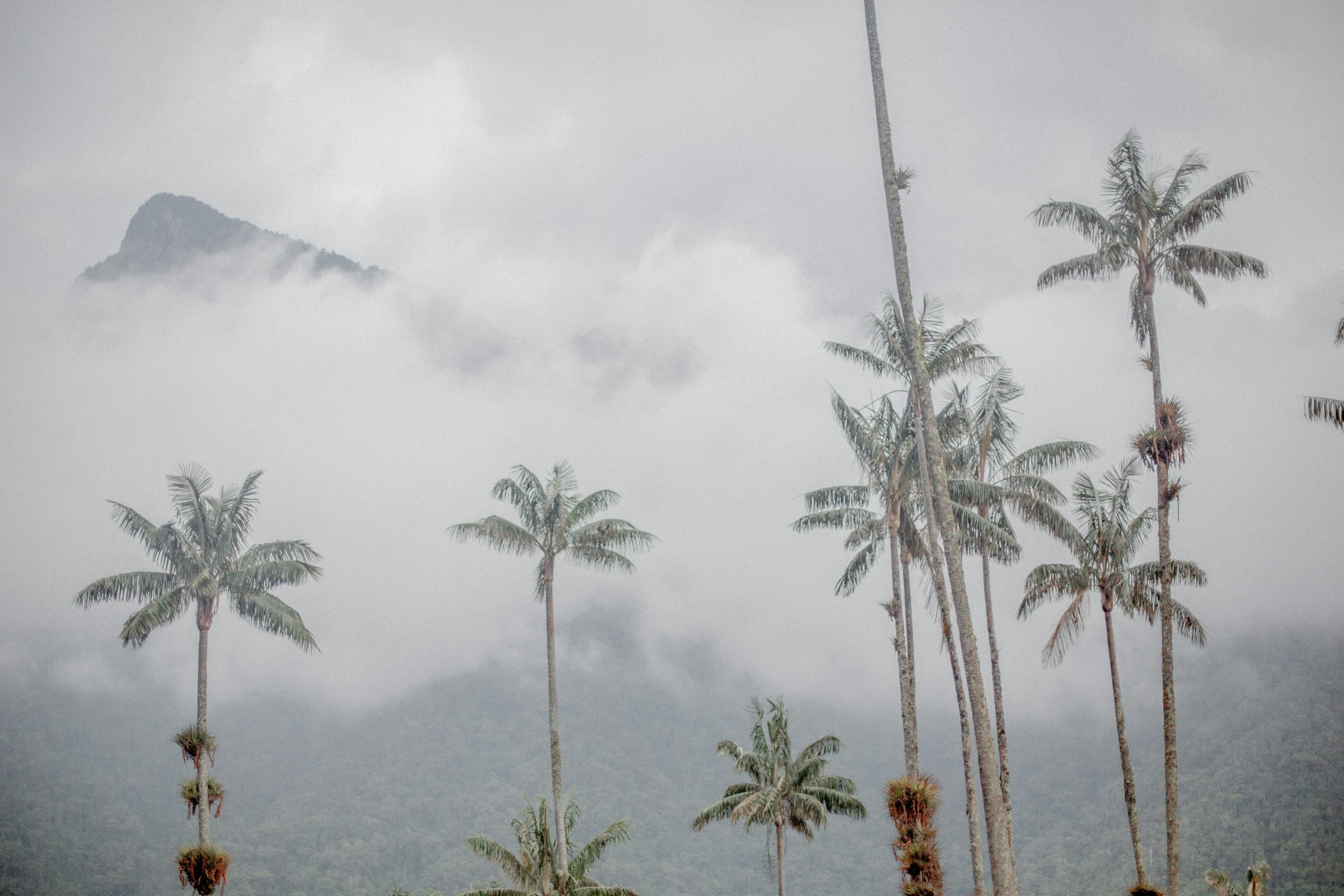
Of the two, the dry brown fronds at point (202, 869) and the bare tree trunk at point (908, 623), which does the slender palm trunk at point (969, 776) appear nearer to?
the bare tree trunk at point (908, 623)

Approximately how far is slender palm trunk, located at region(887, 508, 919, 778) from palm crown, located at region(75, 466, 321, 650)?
21081 mm

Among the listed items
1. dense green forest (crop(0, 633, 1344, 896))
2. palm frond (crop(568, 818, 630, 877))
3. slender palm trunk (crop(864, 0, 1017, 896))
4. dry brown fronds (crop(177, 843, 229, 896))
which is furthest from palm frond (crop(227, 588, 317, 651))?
dense green forest (crop(0, 633, 1344, 896))

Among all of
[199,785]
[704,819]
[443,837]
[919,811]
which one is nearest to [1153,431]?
[919,811]

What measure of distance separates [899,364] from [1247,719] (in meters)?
154

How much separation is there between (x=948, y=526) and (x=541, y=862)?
16.2m

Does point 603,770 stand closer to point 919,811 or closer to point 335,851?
point 335,851

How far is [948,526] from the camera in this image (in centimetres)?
2044

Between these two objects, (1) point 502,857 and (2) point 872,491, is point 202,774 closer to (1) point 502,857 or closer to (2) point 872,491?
(1) point 502,857

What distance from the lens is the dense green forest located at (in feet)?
386

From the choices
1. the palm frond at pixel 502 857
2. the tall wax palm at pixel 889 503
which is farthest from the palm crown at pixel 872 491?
the palm frond at pixel 502 857

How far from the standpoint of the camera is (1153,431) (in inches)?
1128

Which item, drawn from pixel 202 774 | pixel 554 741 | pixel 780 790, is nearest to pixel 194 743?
pixel 202 774

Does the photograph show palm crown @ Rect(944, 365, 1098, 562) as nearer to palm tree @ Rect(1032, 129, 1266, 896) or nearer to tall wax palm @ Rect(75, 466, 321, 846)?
palm tree @ Rect(1032, 129, 1266, 896)

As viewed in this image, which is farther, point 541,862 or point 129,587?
point 129,587
